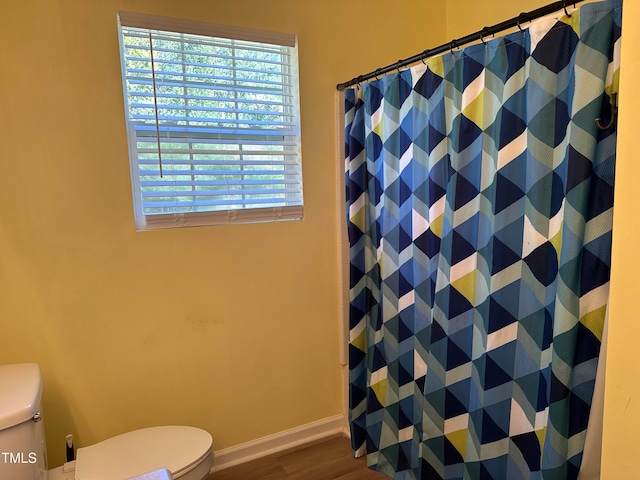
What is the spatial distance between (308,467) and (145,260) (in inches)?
48.5

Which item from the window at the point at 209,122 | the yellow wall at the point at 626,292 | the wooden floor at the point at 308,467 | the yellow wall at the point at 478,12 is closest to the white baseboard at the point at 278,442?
the wooden floor at the point at 308,467

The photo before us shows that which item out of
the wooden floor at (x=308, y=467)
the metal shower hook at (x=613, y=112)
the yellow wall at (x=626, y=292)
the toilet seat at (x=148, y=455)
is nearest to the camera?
the yellow wall at (x=626, y=292)

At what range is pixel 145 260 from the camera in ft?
5.88

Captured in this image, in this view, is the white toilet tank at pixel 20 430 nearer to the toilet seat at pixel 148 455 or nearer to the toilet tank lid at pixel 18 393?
the toilet tank lid at pixel 18 393

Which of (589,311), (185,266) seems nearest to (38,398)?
(185,266)

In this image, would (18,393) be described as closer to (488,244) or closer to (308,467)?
(308,467)

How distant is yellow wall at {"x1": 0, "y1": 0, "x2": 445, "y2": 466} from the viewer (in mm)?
1573

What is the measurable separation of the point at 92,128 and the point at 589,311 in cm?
177

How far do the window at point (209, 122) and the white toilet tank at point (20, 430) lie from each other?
70cm

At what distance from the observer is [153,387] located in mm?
1868

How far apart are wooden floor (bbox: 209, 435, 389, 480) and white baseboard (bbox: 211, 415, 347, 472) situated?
0.03 meters

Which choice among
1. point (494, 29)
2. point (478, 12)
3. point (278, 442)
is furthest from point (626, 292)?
point (278, 442)

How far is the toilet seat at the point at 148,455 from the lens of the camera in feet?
4.75

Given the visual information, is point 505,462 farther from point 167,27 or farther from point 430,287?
point 167,27
